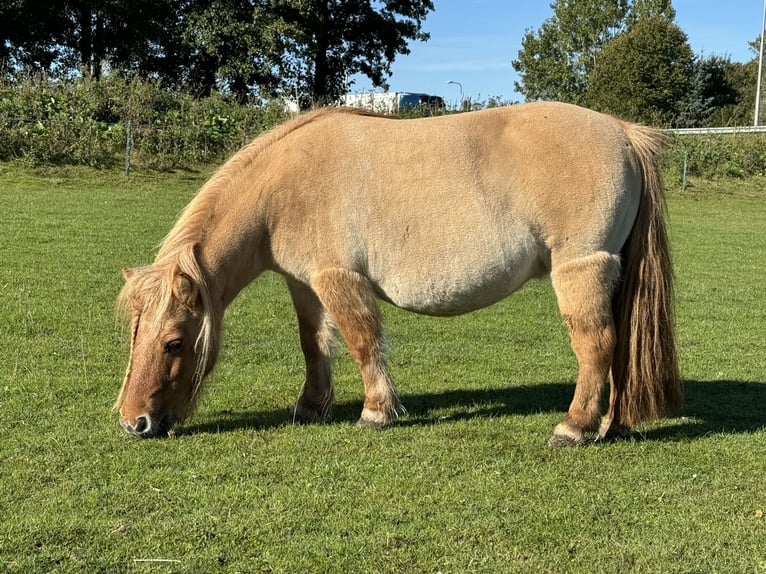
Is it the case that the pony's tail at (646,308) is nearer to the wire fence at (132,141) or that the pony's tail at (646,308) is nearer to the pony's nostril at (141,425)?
the pony's nostril at (141,425)

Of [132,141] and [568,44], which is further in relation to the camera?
[568,44]

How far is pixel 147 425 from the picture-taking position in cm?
485

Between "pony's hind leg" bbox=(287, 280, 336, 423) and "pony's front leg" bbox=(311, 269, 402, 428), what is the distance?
0.40m

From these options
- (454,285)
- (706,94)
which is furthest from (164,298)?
(706,94)

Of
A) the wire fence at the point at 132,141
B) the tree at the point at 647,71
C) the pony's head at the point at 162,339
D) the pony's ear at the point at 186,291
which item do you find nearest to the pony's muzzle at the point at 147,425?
the pony's head at the point at 162,339

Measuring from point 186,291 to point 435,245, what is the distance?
68.0 inches

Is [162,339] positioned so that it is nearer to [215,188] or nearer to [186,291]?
[186,291]

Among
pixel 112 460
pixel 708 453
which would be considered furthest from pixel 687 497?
pixel 112 460

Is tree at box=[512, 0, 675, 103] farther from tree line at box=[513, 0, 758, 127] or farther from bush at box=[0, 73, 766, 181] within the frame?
bush at box=[0, 73, 766, 181]

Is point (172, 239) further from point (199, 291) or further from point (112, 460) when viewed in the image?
point (112, 460)

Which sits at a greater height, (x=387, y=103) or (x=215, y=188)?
(x=387, y=103)

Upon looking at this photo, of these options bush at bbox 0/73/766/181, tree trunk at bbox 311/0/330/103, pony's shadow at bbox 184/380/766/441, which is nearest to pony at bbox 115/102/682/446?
pony's shadow at bbox 184/380/766/441

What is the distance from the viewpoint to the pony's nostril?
4.82m

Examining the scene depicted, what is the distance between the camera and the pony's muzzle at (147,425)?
4820mm
